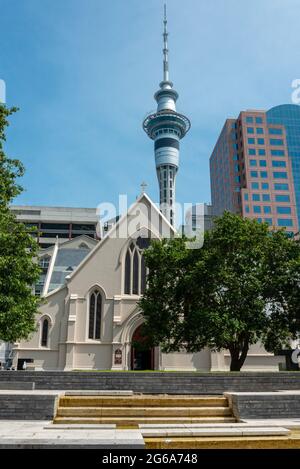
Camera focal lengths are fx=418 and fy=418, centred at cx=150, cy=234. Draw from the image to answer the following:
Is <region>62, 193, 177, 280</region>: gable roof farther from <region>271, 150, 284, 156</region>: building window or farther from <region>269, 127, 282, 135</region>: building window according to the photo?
<region>269, 127, 282, 135</region>: building window

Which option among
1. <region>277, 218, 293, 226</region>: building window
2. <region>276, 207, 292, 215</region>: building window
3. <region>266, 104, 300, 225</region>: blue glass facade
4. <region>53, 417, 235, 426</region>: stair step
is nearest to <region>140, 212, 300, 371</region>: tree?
<region>53, 417, 235, 426</region>: stair step

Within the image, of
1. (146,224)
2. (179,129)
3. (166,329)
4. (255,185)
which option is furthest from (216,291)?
(179,129)

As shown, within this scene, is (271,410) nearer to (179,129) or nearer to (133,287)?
(133,287)

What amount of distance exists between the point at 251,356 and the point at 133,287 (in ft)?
38.9

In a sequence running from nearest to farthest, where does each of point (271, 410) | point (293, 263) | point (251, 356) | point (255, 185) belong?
point (271, 410)
point (293, 263)
point (251, 356)
point (255, 185)

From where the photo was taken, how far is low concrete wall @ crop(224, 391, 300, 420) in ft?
41.0

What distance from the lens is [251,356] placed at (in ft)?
118

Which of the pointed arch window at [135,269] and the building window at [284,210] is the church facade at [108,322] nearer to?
the pointed arch window at [135,269]

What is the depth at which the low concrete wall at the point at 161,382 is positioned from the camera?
54.0 feet

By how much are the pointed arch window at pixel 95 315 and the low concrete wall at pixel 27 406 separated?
931 inches

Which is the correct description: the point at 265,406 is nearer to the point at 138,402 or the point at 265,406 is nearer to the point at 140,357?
the point at 138,402

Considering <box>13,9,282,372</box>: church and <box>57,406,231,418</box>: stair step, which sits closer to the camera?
<box>57,406,231,418</box>: stair step

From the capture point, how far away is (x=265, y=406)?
41.7ft
